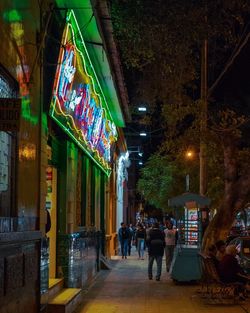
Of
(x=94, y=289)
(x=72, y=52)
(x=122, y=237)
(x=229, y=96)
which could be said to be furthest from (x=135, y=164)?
(x=72, y=52)

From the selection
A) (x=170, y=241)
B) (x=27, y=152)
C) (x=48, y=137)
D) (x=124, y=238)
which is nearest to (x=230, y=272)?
(x=48, y=137)

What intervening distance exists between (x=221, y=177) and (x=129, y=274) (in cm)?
1334

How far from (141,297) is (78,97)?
496 centimetres

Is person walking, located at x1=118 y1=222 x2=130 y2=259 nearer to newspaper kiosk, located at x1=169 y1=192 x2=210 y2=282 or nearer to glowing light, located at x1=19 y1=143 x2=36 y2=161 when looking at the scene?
newspaper kiosk, located at x1=169 y1=192 x2=210 y2=282

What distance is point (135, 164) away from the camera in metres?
65.9

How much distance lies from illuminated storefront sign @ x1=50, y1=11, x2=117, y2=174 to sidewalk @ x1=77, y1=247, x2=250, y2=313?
3536mm

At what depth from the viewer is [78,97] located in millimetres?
13453

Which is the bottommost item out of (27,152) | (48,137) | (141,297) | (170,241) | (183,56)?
(141,297)

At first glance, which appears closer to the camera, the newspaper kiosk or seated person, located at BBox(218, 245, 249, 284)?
seated person, located at BBox(218, 245, 249, 284)

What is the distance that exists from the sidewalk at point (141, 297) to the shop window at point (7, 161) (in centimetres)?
513

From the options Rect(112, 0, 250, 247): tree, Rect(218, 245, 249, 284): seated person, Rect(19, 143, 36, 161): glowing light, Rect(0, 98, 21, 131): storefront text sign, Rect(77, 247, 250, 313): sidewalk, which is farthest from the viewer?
Rect(218, 245, 249, 284): seated person

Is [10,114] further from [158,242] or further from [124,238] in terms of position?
[124,238]

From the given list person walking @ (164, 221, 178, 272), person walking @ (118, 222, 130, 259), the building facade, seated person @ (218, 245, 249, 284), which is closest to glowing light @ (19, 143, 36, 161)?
the building facade

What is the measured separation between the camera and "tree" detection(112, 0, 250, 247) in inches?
523
